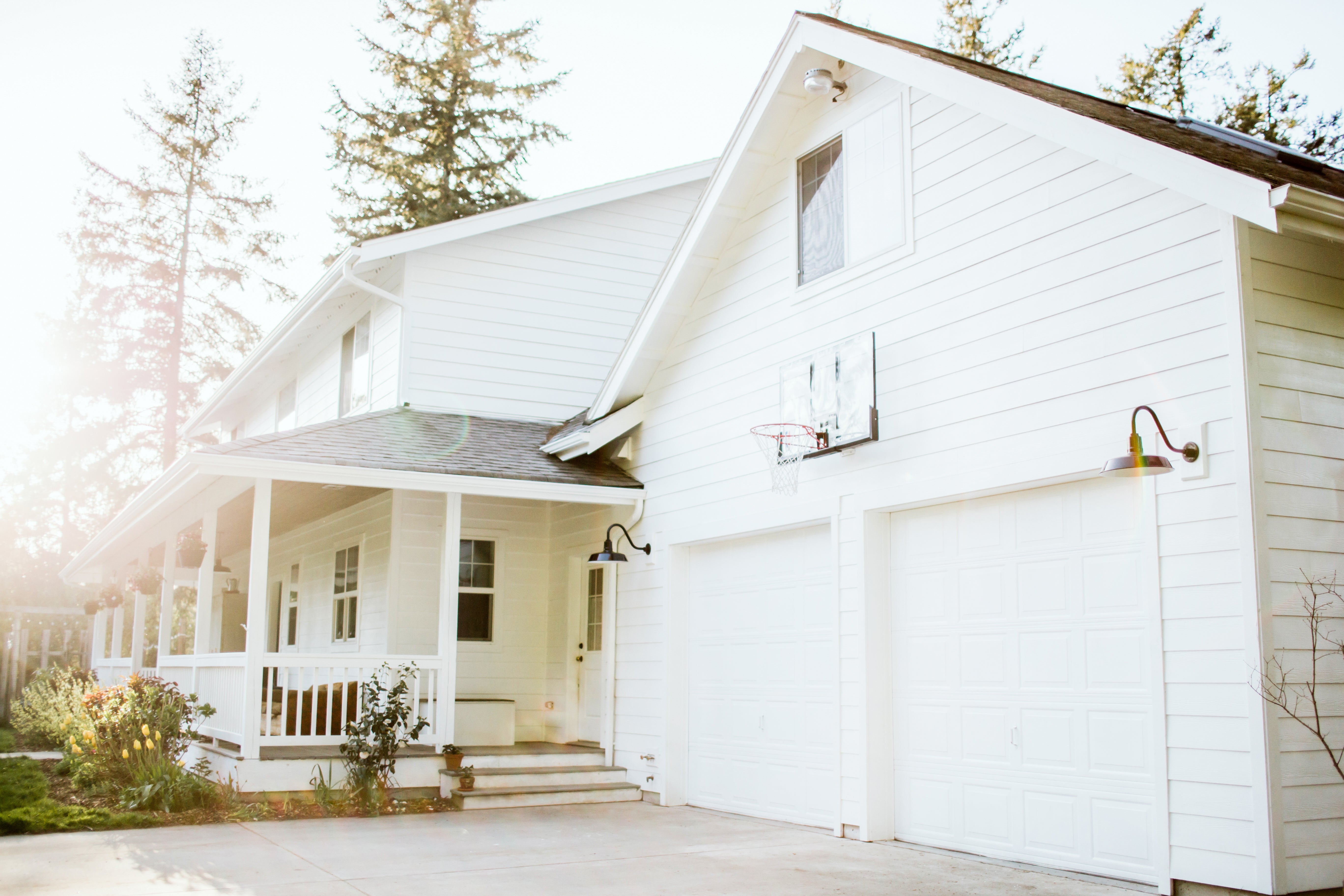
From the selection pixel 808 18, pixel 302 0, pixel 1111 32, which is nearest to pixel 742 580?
pixel 808 18

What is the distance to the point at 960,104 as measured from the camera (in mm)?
Answer: 7680

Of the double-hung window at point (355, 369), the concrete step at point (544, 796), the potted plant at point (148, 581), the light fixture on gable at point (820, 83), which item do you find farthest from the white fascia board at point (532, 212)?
the concrete step at point (544, 796)

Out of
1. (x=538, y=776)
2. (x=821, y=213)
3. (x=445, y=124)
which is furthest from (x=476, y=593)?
(x=445, y=124)

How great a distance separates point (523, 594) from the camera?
1291cm

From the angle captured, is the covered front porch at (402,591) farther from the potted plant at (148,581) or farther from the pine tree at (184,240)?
the pine tree at (184,240)

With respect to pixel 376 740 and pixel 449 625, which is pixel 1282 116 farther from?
pixel 376 740

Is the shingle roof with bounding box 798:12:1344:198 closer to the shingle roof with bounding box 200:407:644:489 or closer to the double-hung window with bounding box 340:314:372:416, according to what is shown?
the shingle roof with bounding box 200:407:644:489

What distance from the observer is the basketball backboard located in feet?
26.7

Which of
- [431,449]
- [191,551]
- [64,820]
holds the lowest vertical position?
[64,820]

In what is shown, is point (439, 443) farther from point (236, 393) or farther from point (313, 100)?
point (313, 100)

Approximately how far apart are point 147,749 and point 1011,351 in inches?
309

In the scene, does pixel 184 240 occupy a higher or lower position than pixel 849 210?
higher

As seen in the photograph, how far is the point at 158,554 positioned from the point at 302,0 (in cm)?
865

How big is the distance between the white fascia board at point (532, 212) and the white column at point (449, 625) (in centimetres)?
358
